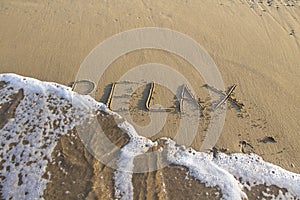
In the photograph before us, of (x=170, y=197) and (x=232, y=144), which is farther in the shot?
(x=232, y=144)

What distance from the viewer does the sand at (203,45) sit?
17.3 ft

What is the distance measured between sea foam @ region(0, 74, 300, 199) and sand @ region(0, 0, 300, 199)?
0.20m

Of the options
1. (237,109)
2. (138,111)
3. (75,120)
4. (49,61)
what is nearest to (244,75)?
(237,109)

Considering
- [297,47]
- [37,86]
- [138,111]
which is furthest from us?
[297,47]

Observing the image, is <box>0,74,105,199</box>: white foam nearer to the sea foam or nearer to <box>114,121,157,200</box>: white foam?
the sea foam

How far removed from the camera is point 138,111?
5.54m

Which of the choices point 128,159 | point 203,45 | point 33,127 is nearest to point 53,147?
point 33,127

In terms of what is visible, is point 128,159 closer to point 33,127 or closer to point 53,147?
point 53,147

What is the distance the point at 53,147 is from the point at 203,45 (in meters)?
3.83

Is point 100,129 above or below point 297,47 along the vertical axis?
below

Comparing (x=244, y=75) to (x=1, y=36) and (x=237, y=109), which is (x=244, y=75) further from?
(x=1, y=36)

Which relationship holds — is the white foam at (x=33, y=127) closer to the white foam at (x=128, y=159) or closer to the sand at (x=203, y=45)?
the sand at (x=203, y=45)

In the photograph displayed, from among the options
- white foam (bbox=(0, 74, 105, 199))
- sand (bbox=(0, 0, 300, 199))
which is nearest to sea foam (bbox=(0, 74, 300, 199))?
white foam (bbox=(0, 74, 105, 199))

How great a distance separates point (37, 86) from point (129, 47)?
6.79 ft
